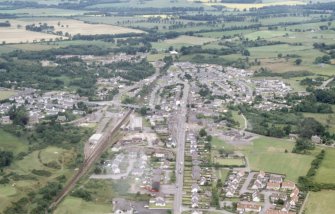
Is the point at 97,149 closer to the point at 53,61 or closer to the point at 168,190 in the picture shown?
the point at 168,190

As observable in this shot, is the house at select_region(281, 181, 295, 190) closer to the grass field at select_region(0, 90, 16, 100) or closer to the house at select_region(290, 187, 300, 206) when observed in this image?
the house at select_region(290, 187, 300, 206)

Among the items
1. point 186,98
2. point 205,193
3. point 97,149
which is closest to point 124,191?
point 205,193

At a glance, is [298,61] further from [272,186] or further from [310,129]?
[272,186]

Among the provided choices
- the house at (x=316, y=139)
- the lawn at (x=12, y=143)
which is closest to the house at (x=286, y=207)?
the house at (x=316, y=139)

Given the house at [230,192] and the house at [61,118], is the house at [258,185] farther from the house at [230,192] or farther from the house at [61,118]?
the house at [61,118]

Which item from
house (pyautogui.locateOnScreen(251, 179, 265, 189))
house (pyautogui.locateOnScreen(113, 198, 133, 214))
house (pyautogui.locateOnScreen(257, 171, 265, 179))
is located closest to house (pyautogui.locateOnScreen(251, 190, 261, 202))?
house (pyautogui.locateOnScreen(251, 179, 265, 189))
